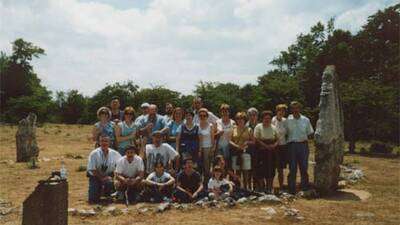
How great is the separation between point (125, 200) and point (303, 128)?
14.8 feet

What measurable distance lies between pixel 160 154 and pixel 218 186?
60.6 inches

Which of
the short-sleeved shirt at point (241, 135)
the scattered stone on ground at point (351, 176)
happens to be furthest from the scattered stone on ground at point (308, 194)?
the scattered stone on ground at point (351, 176)

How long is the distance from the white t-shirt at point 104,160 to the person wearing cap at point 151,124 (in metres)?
0.89

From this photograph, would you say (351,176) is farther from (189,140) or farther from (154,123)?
(154,123)

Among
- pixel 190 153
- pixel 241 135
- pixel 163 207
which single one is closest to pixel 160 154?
pixel 190 153

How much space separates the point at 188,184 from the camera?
34.5 feet

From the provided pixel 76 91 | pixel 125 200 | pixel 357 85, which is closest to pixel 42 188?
pixel 125 200

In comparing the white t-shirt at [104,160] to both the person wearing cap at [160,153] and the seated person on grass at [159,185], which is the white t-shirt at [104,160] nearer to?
the person wearing cap at [160,153]

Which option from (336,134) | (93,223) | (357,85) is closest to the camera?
(93,223)

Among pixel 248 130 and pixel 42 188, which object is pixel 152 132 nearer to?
pixel 248 130

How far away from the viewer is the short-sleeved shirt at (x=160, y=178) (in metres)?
10.5

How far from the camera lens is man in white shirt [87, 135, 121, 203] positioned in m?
10.6

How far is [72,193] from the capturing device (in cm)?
1176

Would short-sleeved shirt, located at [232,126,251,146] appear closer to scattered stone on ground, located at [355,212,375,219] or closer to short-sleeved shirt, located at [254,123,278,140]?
short-sleeved shirt, located at [254,123,278,140]
